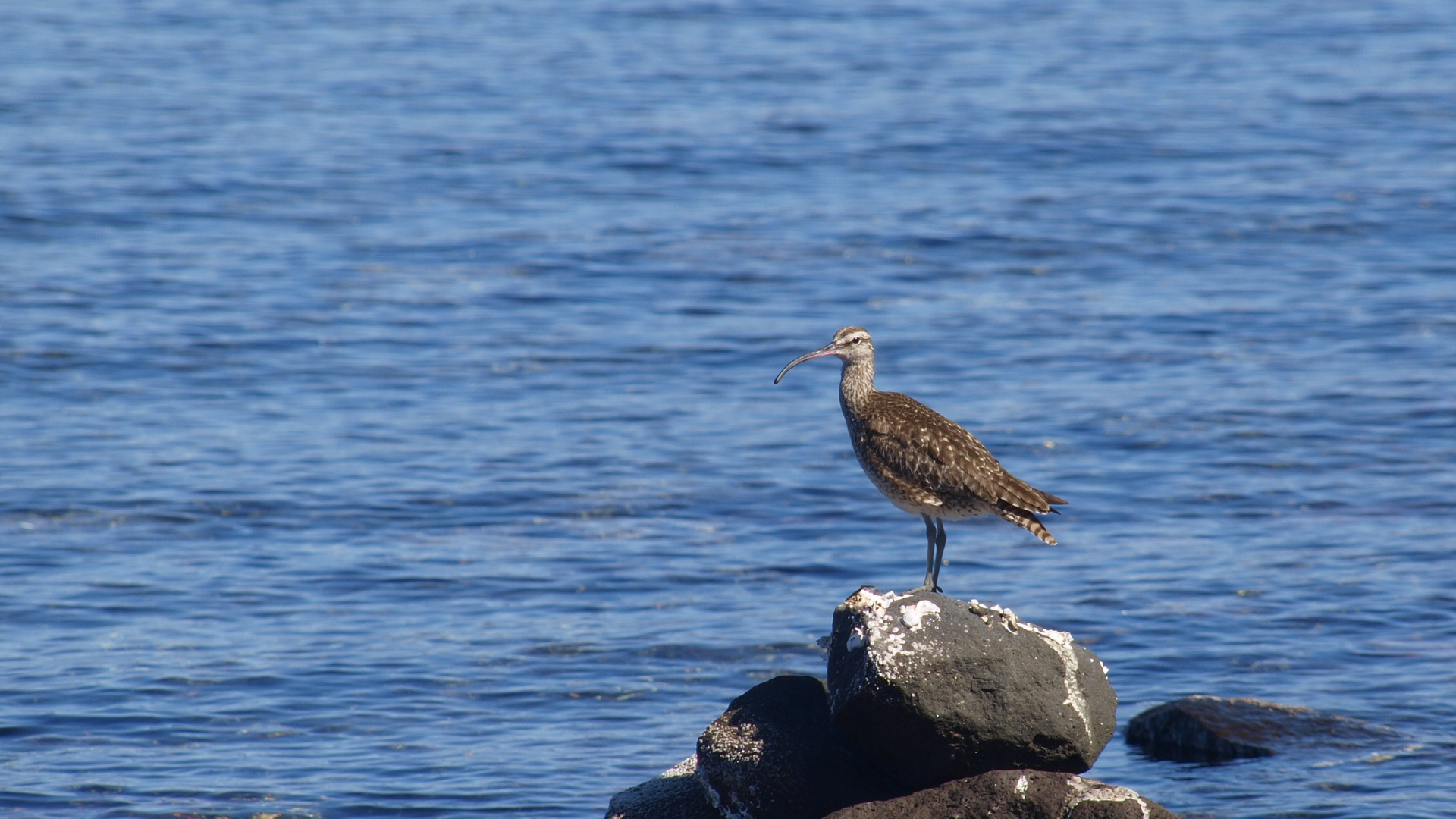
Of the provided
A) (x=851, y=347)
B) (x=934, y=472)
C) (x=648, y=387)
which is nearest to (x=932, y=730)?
(x=934, y=472)

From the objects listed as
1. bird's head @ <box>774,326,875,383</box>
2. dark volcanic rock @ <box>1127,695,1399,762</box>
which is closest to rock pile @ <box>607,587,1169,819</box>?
bird's head @ <box>774,326,875,383</box>

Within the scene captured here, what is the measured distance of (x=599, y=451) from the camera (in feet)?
61.3

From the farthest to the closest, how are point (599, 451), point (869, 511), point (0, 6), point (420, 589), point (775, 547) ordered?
point (0, 6) < point (599, 451) < point (869, 511) < point (775, 547) < point (420, 589)

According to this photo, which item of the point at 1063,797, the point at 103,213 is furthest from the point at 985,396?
the point at 103,213

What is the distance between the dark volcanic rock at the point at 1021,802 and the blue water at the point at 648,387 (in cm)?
284

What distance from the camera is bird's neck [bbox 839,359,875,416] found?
34.6ft

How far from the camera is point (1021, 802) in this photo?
878 cm

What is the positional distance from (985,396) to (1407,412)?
4.70m

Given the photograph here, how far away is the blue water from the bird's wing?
9.62 ft

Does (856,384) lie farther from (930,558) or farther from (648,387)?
(648,387)

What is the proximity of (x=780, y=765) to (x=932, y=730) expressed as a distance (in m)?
0.88

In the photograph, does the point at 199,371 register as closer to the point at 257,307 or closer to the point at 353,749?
the point at 257,307

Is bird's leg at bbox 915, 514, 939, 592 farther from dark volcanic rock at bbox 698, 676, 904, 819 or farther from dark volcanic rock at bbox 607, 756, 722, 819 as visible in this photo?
dark volcanic rock at bbox 607, 756, 722, 819

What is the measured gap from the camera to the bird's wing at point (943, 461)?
9672mm
